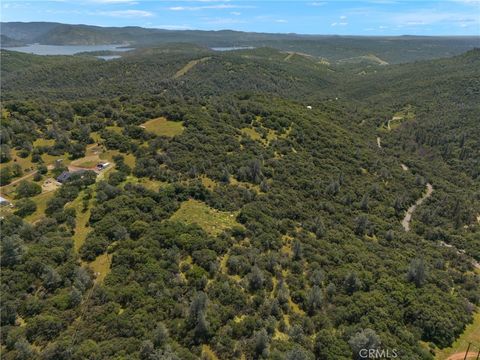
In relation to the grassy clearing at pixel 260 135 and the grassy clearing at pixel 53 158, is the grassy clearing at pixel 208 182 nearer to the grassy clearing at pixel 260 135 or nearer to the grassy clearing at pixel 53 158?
the grassy clearing at pixel 260 135

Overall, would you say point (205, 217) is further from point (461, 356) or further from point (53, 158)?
point (461, 356)

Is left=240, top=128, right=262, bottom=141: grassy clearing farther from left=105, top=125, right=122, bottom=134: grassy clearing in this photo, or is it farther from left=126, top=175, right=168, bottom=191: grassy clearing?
left=126, top=175, right=168, bottom=191: grassy clearing

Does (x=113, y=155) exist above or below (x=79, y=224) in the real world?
above

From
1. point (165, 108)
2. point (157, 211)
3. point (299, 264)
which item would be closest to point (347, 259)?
point (299, 264)

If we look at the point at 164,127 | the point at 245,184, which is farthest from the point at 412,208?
the point at 164,127

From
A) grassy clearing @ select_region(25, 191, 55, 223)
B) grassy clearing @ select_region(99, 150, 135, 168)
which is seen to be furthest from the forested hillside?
grassy clearing @ select_region(99, 150, 135, 168)

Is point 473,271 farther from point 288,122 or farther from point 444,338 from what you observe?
point 288,122

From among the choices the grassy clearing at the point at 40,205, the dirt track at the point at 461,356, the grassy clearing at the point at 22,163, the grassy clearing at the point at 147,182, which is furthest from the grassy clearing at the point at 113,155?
the dirt track at the point at 461,356
